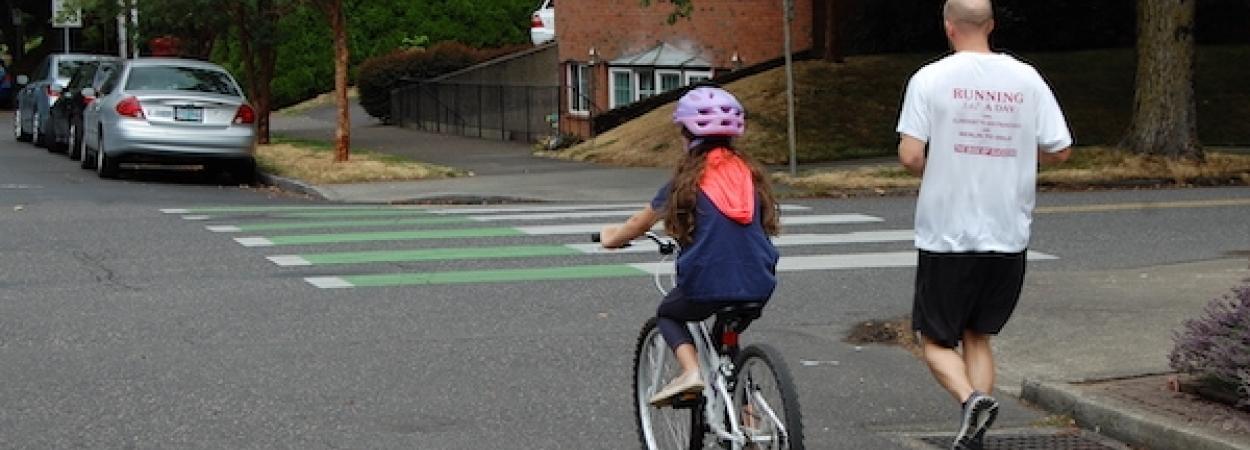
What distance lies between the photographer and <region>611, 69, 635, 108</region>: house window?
31811mm

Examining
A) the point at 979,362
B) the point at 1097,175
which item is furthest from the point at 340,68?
the point at 979,362

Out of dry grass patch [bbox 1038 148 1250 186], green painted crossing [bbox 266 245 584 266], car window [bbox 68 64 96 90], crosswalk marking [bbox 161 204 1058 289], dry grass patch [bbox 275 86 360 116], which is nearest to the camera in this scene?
crosswalk marking [bbox 161 204 1058 289]

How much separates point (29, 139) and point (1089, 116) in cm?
1777

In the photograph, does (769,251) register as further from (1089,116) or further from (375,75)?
(375,75)

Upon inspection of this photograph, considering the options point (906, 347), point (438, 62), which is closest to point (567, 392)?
point (906, 347)

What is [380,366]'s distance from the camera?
9.33 m

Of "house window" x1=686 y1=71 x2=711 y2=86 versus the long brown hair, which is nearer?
the long brown hair

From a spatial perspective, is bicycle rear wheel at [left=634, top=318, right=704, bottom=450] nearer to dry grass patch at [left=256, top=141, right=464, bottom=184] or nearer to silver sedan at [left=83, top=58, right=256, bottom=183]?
dry grass patch at [left=256, top=141, right=464, bottom=184]

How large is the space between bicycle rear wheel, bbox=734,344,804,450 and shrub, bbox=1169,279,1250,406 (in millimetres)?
2077

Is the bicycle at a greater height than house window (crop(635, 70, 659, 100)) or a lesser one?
lesser

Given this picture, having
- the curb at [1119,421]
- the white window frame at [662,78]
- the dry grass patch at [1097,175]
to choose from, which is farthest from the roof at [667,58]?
the curb at [1119,421]

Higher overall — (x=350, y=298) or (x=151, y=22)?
(x=151, y=22)

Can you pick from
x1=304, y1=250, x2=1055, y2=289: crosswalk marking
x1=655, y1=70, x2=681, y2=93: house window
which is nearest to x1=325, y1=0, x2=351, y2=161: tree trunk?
x1=655, y1=70, x2=681, y2=93: house window

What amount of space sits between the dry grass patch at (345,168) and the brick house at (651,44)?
231 inches
